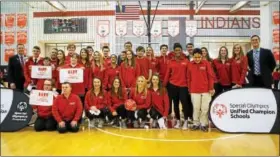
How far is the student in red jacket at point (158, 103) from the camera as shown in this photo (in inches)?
196

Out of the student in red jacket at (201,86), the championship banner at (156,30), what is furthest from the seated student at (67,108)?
the championship banner at (156,30)

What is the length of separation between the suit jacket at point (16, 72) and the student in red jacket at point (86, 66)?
1078 millimetres

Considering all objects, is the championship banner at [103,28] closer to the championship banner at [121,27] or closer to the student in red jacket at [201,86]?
the championship banner at [121,27]

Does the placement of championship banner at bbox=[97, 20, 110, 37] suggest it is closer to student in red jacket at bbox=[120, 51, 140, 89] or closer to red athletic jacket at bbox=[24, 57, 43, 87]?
red athletic jacket at bbox=[24, 57, 43, 87]

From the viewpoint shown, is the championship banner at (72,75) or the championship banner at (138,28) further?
the championship banner at (138,28)

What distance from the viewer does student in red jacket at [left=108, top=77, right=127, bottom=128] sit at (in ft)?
16.7

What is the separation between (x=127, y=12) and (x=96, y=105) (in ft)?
20.6

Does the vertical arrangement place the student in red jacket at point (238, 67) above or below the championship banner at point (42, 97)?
above

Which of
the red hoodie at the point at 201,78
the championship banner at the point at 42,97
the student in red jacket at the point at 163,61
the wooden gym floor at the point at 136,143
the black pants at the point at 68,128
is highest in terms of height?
the student in red jacket at the point at 163,61

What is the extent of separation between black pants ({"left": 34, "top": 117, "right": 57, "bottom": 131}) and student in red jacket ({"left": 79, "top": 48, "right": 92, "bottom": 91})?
2.73 ft

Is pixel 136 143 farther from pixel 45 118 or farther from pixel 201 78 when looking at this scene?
pixel 45 118

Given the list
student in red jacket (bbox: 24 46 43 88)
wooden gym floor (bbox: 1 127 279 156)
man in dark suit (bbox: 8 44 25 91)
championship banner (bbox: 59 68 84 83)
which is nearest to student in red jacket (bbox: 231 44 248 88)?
wooden gym floor (bbox: 1 127 279 156)

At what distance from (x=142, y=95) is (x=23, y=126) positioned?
6.14 feet

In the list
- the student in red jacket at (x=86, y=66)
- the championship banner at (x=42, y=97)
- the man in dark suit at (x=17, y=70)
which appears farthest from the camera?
the man in dark suit at (x=17, y=70)
